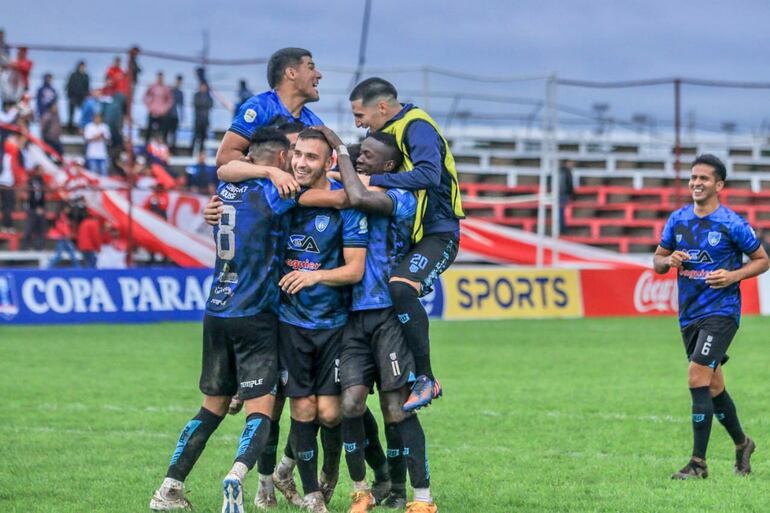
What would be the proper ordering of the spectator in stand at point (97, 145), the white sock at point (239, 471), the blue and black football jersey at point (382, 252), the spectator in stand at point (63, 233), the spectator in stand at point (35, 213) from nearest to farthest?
the white sock at point (239, 471) → the blue and black football jersey at point (382, 252) → the spectator in stand at point (35, 213) → the spectator in stand at point (63, 233) → the spectator in stand at point (97, 145)

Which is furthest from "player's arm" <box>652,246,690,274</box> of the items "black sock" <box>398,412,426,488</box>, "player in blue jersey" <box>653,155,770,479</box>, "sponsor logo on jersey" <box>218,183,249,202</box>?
"sponsor logo on jersey" <box>218,183,249,202</box>

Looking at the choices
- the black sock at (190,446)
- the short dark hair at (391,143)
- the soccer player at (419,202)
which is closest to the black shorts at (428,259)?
the soccer player at (419,202)

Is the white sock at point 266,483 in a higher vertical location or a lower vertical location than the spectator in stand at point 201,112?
lower

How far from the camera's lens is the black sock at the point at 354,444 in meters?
7.30

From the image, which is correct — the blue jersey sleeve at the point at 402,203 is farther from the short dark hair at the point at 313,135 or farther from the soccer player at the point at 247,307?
the soccer player at the point at 247,307

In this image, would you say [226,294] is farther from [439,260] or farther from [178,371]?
[178,371]

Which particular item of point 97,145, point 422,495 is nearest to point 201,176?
point 97,145

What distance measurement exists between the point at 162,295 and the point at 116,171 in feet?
8.16

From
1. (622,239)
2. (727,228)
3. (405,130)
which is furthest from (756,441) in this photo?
(622,239)

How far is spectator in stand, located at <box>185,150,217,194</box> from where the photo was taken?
2327 cm

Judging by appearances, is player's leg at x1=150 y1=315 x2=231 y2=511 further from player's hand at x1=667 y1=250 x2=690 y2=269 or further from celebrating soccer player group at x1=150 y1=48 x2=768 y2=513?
player's hand at x1=667 y1=250 x2=690 y2=269

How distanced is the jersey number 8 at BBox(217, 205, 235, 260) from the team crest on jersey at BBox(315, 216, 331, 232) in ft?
1.52

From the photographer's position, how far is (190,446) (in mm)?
7309

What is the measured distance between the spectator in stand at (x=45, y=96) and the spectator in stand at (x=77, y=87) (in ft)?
1.29
